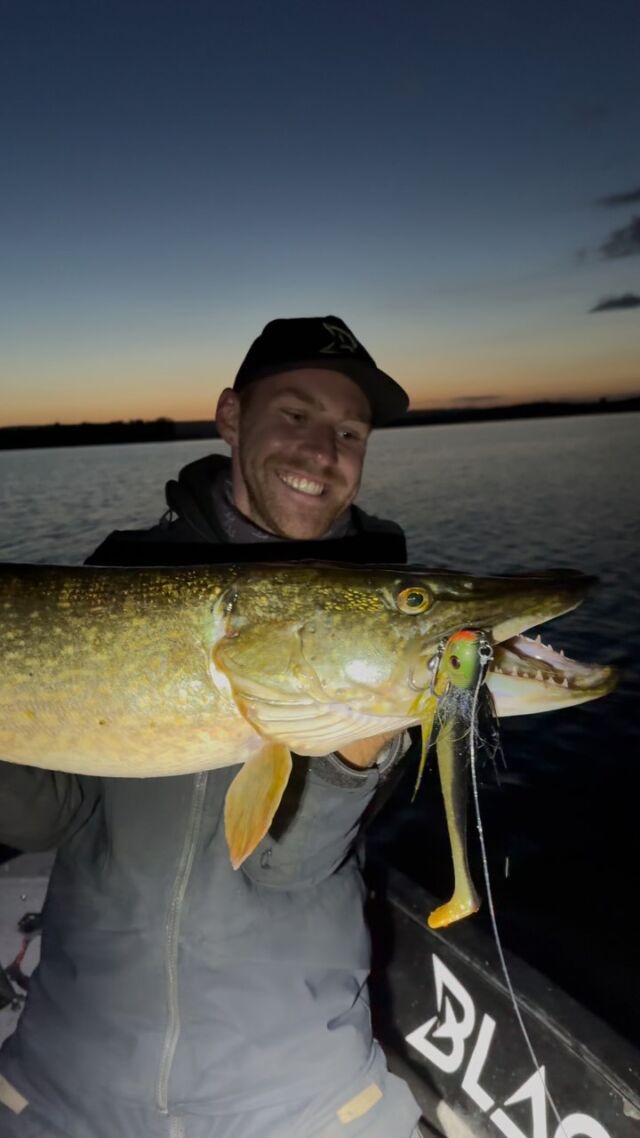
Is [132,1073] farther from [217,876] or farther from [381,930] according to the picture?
Result: [381,930]

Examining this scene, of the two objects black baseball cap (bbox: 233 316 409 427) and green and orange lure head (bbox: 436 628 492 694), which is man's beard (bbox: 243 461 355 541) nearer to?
black baseball cap (bbox: 233 316 409 427)

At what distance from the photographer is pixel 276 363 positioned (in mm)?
2580

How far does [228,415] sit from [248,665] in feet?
5.08

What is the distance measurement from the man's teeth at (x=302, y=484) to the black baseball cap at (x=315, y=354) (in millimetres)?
427

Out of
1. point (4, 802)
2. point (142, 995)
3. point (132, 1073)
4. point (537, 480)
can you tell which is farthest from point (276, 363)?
point (537, 480)

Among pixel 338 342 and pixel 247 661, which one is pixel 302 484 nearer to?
pixel 338 342

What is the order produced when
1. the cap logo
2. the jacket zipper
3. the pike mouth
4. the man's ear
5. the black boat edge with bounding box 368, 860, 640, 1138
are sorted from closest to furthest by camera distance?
the pike mouth, the jacket zipper, the black boat edge with bounding box 368, 860, 640, 1138, the cap logo, the man's ear

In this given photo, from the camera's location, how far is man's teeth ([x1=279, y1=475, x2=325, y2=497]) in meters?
2.55

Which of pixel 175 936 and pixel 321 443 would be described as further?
pixel 321 443

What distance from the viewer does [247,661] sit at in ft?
5.16

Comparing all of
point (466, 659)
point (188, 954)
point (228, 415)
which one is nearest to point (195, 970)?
point (188, 954)

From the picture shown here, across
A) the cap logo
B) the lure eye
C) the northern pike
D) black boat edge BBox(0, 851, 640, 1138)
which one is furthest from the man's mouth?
black boat edge BBox(0, 851, 640, 1138)

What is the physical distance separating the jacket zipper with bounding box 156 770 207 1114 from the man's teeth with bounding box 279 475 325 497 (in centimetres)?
114

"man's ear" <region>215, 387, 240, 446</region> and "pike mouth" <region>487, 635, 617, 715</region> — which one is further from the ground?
"man's ear" <region>215, 387, 240, 446</region>
